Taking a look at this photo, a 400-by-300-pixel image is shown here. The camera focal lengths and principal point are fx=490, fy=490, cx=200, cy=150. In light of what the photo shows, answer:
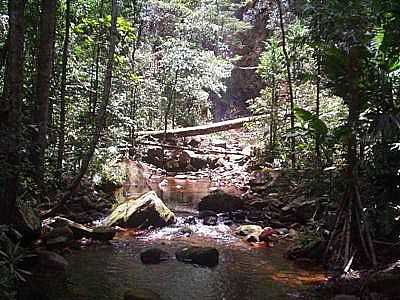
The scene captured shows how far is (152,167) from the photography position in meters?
19.8

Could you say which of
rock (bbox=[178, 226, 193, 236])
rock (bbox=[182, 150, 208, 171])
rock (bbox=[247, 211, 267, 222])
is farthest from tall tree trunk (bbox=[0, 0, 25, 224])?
rock (bbox=[182, 150, 208, 171])

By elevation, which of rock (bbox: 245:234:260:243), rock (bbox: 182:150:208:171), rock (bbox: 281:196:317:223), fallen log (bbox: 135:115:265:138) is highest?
fallen log (bbox: 135:115:265:138)

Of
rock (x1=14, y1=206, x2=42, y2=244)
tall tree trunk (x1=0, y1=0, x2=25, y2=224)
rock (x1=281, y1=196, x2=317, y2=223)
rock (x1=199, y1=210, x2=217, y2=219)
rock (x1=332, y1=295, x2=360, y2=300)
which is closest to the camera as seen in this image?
rock (x1=332, y1=295, x2=360, y2=300)

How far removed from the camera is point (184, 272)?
25.5 feet

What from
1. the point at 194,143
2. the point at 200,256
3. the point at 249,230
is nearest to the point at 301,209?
the point at 249,230

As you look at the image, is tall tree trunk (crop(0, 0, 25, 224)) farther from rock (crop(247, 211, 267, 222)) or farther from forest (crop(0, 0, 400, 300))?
rock (crop(247, 211, 267, 222))

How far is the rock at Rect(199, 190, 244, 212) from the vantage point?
12.7 m

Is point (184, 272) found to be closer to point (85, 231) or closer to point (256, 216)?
point (85, 231)

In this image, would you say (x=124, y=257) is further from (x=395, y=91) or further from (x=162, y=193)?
(x=162, y=193)

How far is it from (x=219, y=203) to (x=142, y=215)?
8.46 feet

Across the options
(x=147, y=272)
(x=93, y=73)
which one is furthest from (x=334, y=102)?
(x=147, y=272)

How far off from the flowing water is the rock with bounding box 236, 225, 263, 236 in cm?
21

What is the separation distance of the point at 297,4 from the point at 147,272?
13.2m

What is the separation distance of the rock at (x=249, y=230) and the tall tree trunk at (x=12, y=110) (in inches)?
A: 195
